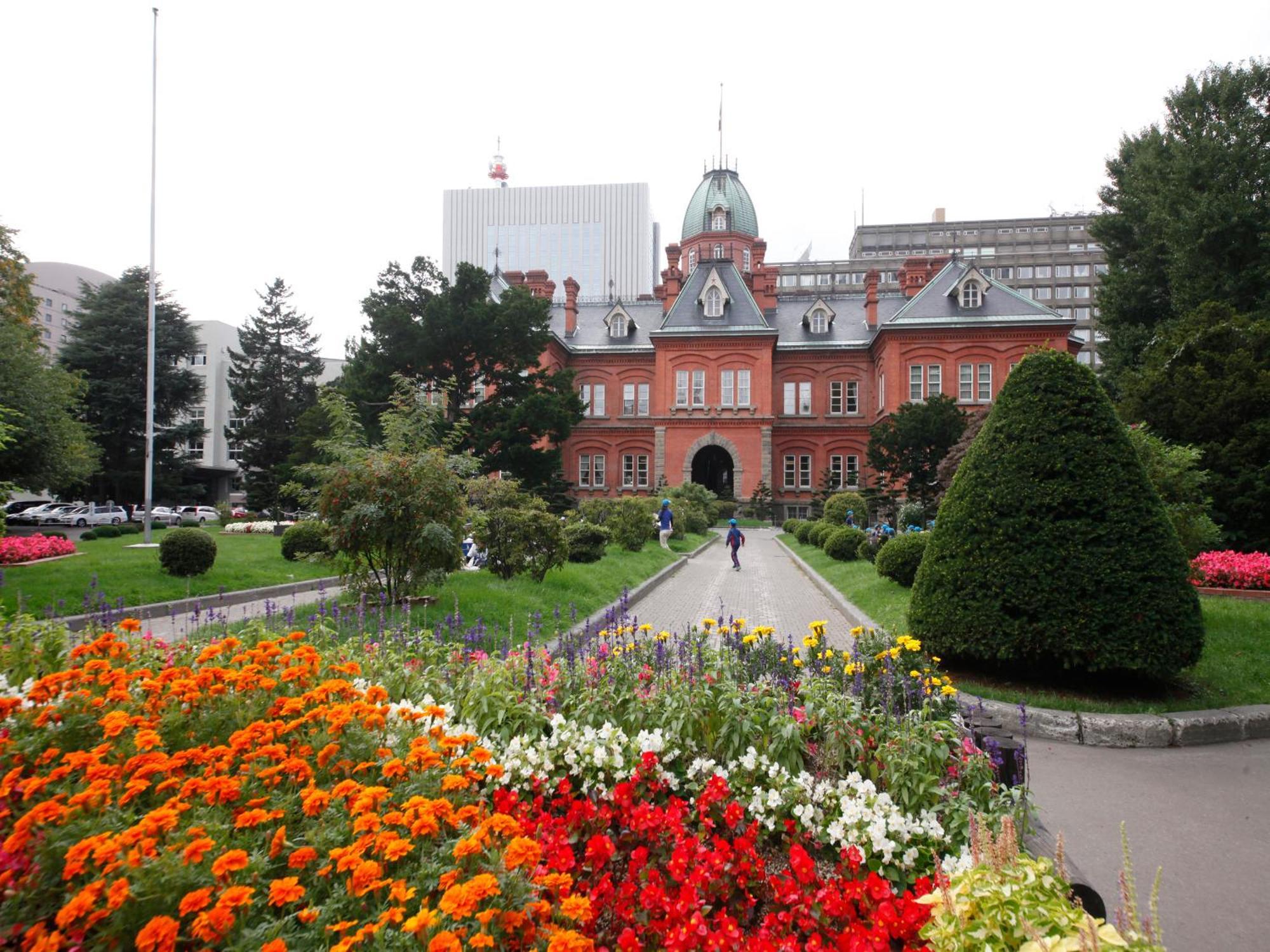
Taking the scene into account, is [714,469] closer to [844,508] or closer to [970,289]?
[970,289]

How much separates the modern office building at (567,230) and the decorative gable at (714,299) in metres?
71.6

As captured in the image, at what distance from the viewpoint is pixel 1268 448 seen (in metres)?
14.2

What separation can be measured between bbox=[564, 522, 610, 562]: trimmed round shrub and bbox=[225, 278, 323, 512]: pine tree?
3194cm

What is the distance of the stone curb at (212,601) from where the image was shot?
9.32 m

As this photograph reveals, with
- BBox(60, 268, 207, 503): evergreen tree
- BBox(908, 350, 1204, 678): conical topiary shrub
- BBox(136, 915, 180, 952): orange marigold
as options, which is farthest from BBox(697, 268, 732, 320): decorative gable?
BBox(136, 915, 180, 952): orange marigold

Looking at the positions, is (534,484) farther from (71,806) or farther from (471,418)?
(71,806)

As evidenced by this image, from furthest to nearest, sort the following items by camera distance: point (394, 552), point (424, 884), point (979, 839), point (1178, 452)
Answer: point (1178, 452), point (394, 552), point (979, 839), point (424, 884)

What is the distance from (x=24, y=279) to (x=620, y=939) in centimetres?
3151

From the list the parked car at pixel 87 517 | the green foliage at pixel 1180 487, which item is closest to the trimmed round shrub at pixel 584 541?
the green foliage at pixel 1180 487

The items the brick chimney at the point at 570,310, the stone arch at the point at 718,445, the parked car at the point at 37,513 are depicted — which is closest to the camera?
the parked car at the point at 37,513

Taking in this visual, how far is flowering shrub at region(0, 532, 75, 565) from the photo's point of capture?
13.3m

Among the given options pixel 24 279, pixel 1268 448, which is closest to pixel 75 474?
pixel 24 279

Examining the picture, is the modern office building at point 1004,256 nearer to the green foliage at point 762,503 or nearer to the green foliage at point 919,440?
the green foliage at point 762,503

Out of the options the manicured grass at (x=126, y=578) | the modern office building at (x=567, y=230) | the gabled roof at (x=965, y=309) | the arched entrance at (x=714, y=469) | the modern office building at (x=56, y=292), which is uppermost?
the modern office building at (x=567, y=230)
